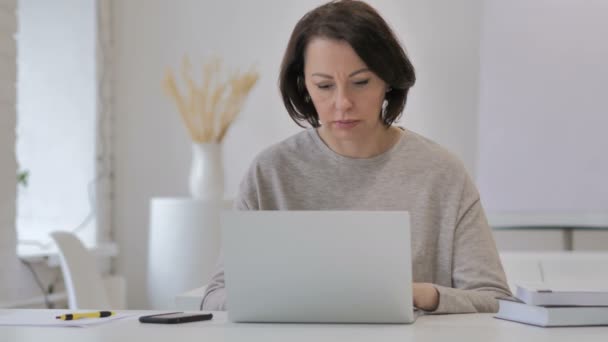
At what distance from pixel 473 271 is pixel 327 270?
525 millimetres

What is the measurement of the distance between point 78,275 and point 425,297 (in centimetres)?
136

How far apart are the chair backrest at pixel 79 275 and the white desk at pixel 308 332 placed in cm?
116

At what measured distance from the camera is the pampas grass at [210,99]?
3836mm

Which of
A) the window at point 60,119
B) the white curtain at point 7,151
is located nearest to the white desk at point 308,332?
the white curtain at point 7,151

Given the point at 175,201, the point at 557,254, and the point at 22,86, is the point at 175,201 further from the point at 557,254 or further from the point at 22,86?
the point at 557,254

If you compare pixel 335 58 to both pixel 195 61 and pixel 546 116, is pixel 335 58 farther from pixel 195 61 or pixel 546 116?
pixel 195 61

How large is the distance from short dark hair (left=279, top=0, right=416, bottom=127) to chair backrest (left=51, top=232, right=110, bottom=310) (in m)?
0.94

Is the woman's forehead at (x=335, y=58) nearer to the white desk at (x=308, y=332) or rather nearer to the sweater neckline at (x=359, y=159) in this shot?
the sweater neckline at (x=359, y=159)

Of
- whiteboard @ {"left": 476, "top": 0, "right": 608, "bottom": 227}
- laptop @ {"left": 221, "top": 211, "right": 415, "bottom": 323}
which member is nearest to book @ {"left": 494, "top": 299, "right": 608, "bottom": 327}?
laptop @ {"left": 221, "top": 211, "right": 415, "bottom": 323}

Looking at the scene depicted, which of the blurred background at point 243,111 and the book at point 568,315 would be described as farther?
the blurred background at point 243,111

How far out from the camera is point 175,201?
3.66 meters

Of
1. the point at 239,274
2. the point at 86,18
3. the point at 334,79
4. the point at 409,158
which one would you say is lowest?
the point at 239,274

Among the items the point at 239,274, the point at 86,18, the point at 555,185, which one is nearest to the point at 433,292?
the point at 239,274

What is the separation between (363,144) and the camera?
77.2 inches
